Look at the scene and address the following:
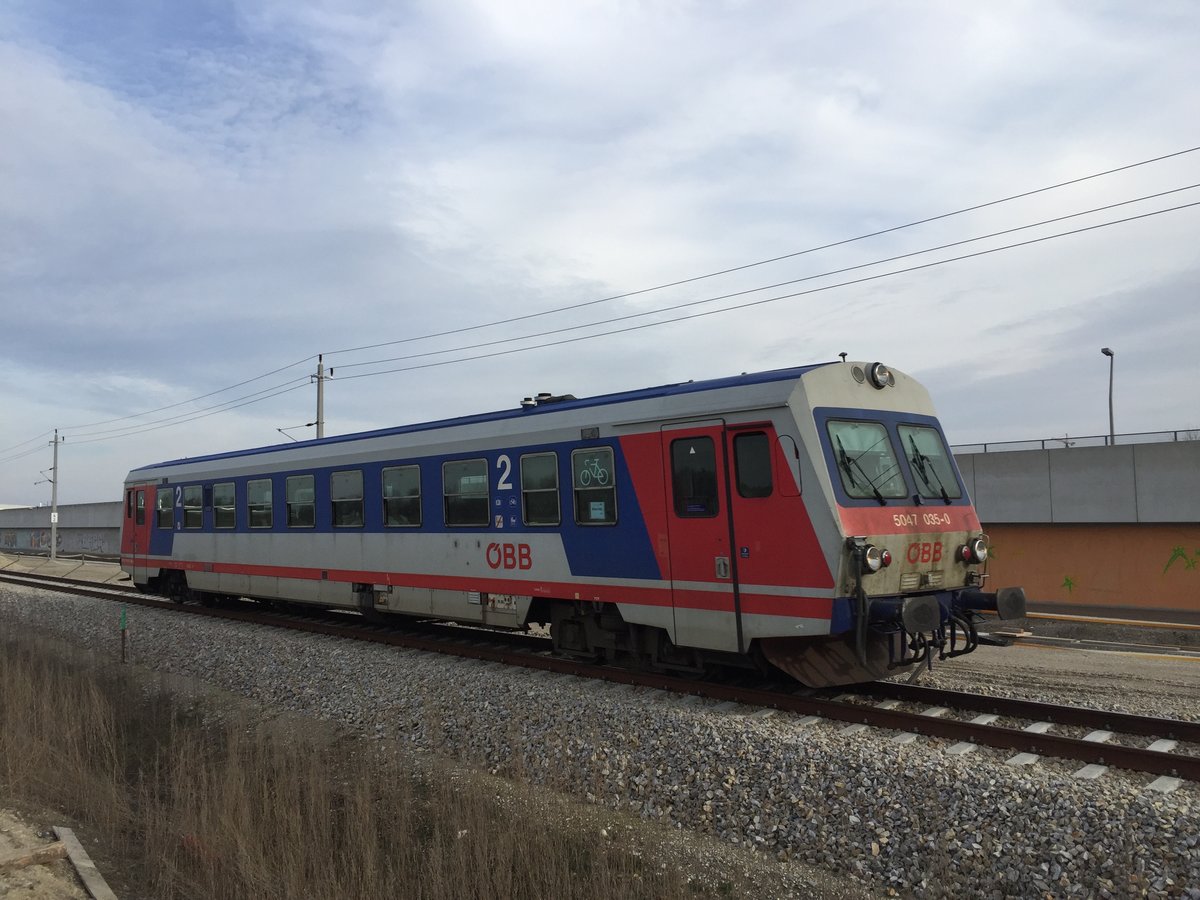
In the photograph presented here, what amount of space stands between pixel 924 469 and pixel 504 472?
5.15 metres

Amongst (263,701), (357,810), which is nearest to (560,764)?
(357,810)

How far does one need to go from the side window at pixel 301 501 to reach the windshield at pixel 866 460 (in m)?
9.73

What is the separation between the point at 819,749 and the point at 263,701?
280 inches

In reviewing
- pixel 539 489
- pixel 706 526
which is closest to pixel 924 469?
pixel 706 526

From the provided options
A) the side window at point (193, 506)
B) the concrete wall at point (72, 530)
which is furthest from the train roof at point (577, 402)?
the concrete wall at point (72, 530)

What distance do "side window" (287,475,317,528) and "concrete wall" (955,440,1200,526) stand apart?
49.3ft

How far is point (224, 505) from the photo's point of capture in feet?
56.0

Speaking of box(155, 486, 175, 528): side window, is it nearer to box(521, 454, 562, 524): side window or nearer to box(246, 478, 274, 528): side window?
box(246, 478, 274, 528): side window

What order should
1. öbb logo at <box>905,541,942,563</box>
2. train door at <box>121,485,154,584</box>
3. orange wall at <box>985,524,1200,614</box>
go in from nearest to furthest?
öbb logo at <box>905,541,942,563</box>, orange wall at <box>985,524,1200,614</box>, train door at <box>121,485,154,584</box>

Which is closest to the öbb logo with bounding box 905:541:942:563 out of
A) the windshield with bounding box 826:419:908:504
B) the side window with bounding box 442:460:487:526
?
the windshield with bounding box 826:419:908:504

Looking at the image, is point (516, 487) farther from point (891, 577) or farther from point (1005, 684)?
point (1005, 684)

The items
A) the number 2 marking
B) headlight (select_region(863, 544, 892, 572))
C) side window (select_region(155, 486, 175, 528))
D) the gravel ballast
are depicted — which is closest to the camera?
the gravel ballast

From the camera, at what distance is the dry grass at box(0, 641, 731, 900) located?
5.31 m

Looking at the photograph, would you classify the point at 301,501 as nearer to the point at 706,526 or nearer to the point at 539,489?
the point at 539,489
